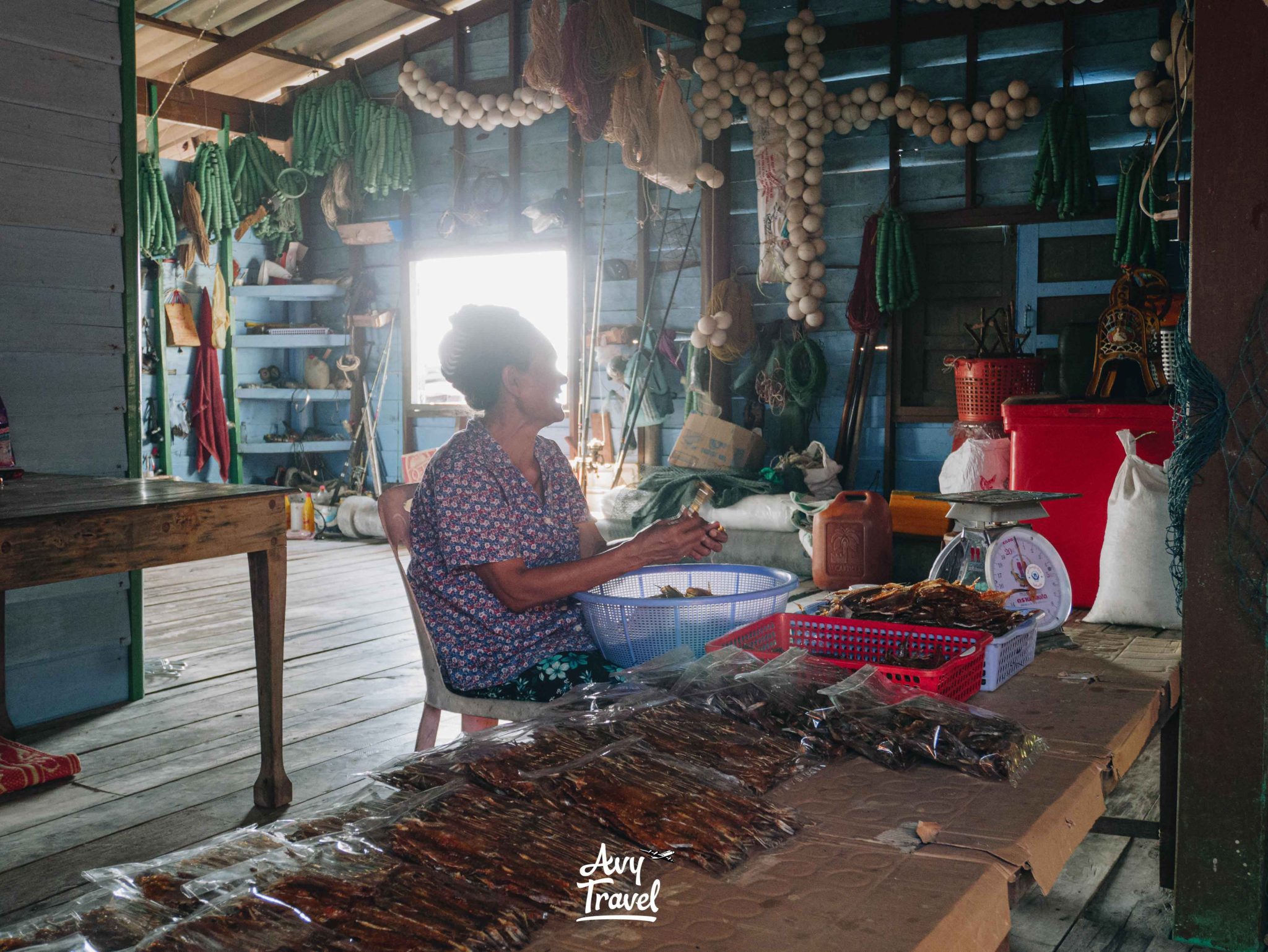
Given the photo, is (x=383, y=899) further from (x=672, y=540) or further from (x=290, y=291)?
(x=290, y=291)

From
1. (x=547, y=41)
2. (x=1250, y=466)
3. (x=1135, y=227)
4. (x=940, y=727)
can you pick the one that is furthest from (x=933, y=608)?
(x=547, y=41)

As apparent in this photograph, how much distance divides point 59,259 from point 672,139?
396 centimetres

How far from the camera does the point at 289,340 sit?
984 cm

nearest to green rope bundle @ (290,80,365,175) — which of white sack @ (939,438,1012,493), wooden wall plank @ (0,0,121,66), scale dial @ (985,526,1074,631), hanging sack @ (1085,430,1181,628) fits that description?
wooden wall plank @ (0,0,121,66)

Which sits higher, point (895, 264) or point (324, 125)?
point (324, 125)

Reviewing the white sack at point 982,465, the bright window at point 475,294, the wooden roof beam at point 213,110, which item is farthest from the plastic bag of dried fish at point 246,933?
the wooden roof beam at point 213,110

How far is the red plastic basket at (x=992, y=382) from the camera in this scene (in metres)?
6.00

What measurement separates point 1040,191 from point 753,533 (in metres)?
2.71

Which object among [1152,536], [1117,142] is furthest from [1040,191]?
[1152,536]

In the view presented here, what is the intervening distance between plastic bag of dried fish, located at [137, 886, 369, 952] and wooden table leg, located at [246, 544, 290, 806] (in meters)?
2.05

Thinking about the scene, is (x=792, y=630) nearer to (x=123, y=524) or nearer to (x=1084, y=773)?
(x=1084, y=773)

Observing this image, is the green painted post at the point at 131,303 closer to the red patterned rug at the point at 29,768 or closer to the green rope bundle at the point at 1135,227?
the red patterned rug at the point at 29,768

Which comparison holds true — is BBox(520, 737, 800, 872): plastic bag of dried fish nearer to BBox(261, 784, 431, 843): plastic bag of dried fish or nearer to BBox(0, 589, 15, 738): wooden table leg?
BBox(261, 784, 431, 843): plastic bag of dried fish

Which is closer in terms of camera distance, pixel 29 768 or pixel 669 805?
pixel 669 805
